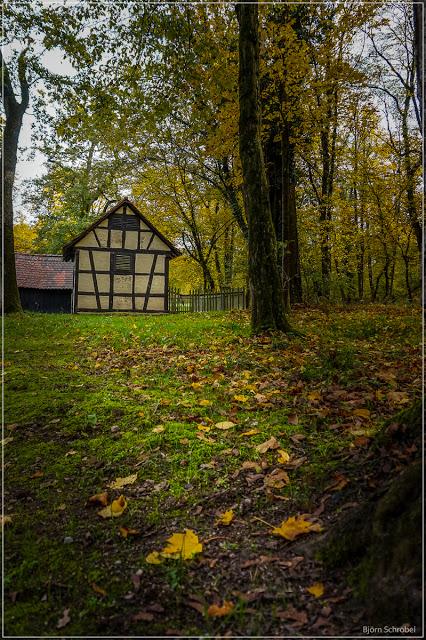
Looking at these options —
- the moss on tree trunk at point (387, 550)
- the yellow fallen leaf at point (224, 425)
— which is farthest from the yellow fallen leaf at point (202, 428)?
the moss on tree trunk at point (387, 550)

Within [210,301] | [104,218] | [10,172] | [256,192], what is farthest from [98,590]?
[210,301]

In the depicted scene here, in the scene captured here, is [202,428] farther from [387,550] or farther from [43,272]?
[43,272]

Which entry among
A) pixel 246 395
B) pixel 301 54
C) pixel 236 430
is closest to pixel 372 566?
pixel 236 430

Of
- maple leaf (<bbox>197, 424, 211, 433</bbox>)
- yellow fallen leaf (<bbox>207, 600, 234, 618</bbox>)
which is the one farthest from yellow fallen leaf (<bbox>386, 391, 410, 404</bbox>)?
yellow fallen leaf (<bbox>207, 600, 234, 618</bbox>)

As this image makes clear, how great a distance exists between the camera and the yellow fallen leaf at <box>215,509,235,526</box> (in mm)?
2215

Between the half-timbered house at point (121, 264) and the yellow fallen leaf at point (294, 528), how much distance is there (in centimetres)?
1976

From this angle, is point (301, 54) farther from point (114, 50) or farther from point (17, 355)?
point (17, 355)

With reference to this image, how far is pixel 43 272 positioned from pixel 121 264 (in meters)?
9.32

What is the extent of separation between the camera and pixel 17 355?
280 inches

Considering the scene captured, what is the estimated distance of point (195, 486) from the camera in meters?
2.65

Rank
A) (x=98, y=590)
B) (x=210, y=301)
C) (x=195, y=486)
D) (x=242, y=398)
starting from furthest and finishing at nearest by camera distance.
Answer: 1. (x=210, y=301)
2. (x=242, y=398)
3. (x=195, y=486)
4. (x=98, y=590)

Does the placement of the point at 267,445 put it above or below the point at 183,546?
above

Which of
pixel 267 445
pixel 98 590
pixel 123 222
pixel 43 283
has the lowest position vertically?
pixel 98 590

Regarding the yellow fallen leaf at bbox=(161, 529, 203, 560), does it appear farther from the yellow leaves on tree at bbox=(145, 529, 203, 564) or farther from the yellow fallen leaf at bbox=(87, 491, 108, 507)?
the yellow fallen leaf at bbox=(87, 491, 108, 507)
